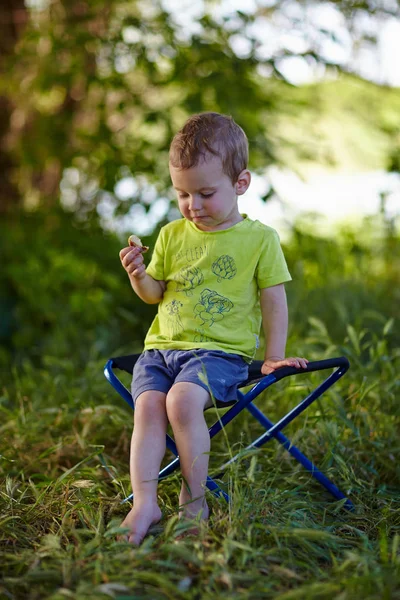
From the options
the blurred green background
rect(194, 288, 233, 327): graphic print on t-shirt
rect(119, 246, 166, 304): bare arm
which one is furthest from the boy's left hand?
the blurred green background

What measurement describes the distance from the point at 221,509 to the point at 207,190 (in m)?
0.98

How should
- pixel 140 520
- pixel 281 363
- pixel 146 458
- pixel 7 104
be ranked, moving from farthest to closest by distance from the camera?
1. pixel 7 104
2. pixel 281 363
3. pixel 146 458
4. pixel 140 520

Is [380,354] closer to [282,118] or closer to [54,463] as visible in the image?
[54,463]

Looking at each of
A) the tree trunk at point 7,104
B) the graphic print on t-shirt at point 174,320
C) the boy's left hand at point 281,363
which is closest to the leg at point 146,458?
the graphic print on t-shirt at point 174,320

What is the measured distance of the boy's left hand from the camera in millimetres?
2295

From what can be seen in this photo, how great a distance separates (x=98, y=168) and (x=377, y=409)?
2.63 meters

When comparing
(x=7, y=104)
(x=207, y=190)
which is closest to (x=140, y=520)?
(x=207, y=190)

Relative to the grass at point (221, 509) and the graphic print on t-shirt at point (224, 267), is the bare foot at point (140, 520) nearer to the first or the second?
the grass at point (221, 509)

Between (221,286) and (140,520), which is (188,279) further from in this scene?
(140,520)

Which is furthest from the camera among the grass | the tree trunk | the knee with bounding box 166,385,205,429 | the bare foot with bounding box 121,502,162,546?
the tree trunk

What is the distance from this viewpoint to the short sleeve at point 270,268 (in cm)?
240

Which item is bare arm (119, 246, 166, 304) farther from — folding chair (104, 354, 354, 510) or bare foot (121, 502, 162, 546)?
bare foot (121, 502, 162, 546)

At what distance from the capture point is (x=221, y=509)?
2.22 metres

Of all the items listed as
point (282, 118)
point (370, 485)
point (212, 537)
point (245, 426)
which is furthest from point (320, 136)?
point (212, 537)
